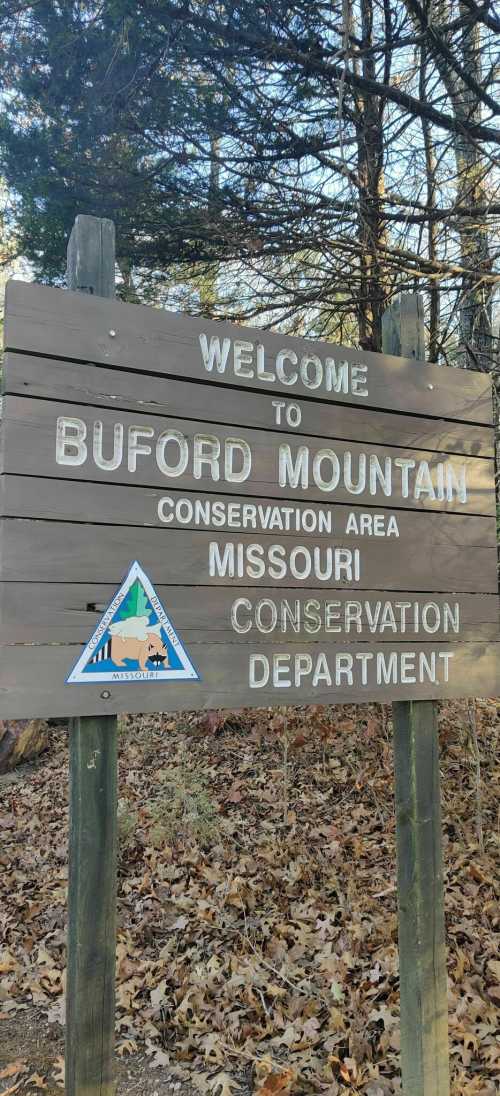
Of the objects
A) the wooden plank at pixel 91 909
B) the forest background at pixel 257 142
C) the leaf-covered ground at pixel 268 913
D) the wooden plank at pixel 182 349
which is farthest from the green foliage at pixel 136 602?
the forest background at pixel 257 142

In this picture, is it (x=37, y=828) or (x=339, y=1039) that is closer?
(x=339, y=1039)

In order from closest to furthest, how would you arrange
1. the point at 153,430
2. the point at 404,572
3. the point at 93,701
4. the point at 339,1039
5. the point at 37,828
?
the point at 93,701 < the point at 153,430 < the point at 404,572 < the point at 339,1039 < the point at 37,828

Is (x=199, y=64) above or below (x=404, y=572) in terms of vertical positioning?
above

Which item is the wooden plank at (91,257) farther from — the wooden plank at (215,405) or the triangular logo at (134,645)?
the triangular logo at (134,645)

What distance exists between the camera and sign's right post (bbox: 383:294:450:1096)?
2.82m

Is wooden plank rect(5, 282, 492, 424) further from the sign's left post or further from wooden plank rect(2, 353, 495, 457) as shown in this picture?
the sign's left post

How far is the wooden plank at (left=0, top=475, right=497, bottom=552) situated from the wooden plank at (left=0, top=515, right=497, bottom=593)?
2 centimetres

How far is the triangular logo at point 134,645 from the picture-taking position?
2.32 m

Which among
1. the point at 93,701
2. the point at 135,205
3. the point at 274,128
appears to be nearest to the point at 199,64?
the point at 274,128

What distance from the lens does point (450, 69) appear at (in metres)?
5.98

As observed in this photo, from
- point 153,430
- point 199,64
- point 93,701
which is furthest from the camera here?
point 199,64

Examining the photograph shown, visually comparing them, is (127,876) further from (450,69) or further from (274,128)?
(450,69)

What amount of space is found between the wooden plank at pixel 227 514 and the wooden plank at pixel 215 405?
275 mm

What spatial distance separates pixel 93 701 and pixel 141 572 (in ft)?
1.41
